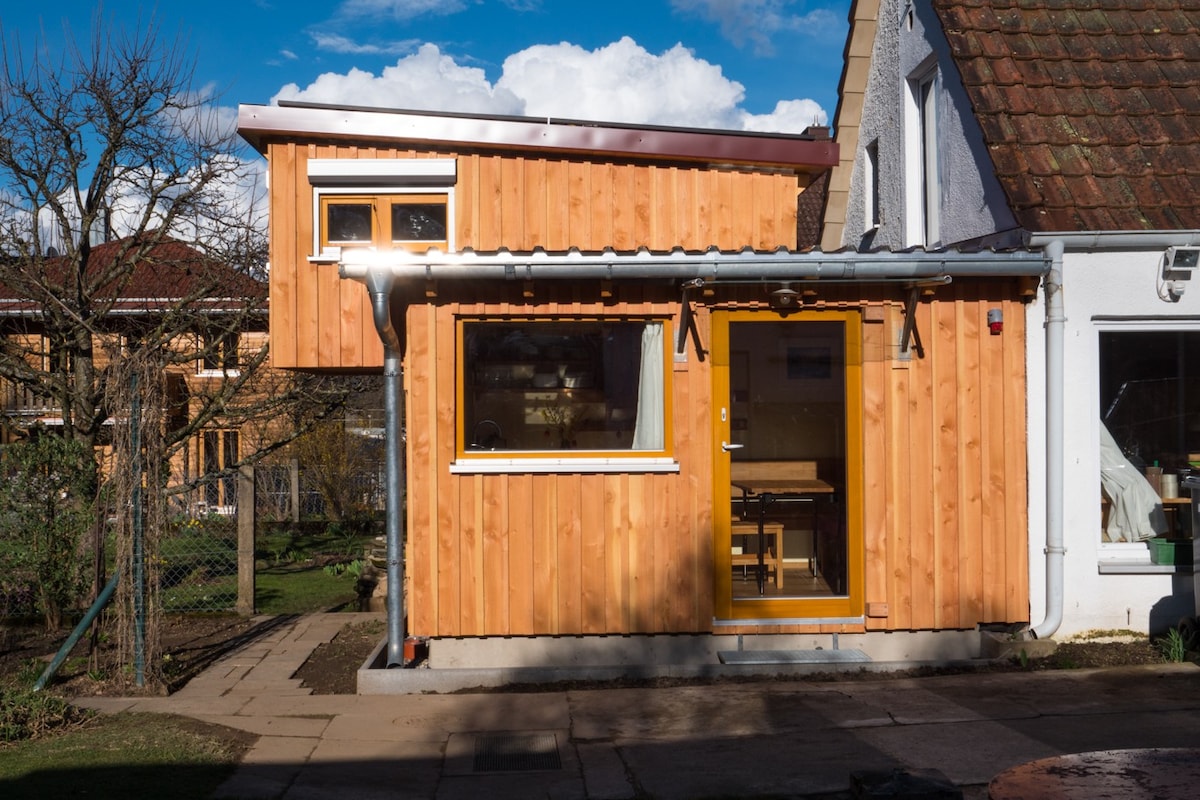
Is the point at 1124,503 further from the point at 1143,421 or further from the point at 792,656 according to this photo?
the point at 792,656

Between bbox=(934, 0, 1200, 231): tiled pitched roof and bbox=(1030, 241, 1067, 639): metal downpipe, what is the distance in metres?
0.46

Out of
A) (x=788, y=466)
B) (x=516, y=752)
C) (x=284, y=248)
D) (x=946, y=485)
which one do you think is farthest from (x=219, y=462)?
(x=946, y=485)

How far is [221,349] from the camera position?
39.9 feet

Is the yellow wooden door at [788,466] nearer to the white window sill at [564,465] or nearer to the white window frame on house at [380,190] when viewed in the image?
the white window sill at [564,465]

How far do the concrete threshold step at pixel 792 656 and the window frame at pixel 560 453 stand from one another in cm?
131

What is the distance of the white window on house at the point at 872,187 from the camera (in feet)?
41.9

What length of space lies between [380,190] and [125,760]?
187 inches

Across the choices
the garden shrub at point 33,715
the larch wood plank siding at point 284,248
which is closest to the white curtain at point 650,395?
the larch wood plank siding at point 284,248

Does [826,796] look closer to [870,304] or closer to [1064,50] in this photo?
[870,304]

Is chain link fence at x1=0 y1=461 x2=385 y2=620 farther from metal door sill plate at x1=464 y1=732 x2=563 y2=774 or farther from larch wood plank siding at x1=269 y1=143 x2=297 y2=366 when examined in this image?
metal door sill plate at x1=464 y1=732 x2=563 y2=774

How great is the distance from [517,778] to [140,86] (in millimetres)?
8519

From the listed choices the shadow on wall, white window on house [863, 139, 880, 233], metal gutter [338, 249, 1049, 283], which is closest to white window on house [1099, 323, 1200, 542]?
the shadow on wall

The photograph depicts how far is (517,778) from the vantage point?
5656 millimetres

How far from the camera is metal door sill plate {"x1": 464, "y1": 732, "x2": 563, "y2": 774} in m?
5.86
